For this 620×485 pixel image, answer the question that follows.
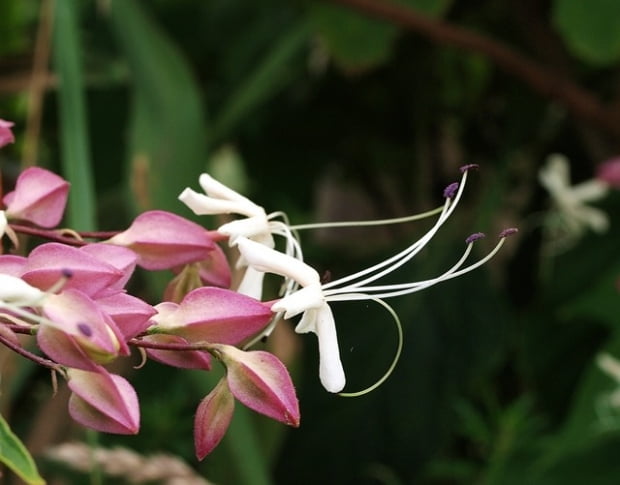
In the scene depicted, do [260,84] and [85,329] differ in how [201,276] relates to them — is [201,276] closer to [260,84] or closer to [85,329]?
[85,329]

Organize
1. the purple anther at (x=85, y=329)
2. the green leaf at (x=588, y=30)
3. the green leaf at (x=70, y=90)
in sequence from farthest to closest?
the green leaf at (x=588, y=30) → the green leaf at (x=70, y=90) → the purple anther at (x=85, y=329)

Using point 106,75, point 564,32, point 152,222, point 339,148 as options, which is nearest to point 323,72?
point 339,148

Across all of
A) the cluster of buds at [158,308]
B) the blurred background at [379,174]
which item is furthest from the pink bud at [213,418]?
the blurred background at [379,174]

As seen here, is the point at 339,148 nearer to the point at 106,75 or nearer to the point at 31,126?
the point at 106,75

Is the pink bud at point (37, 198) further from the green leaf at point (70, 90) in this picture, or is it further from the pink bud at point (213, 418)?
the green leaf at point (70, 90)

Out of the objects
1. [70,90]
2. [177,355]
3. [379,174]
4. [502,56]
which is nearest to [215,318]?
[177,355]

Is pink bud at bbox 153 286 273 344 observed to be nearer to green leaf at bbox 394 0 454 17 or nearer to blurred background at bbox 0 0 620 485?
blurred background at bbox 0 0 620 485
